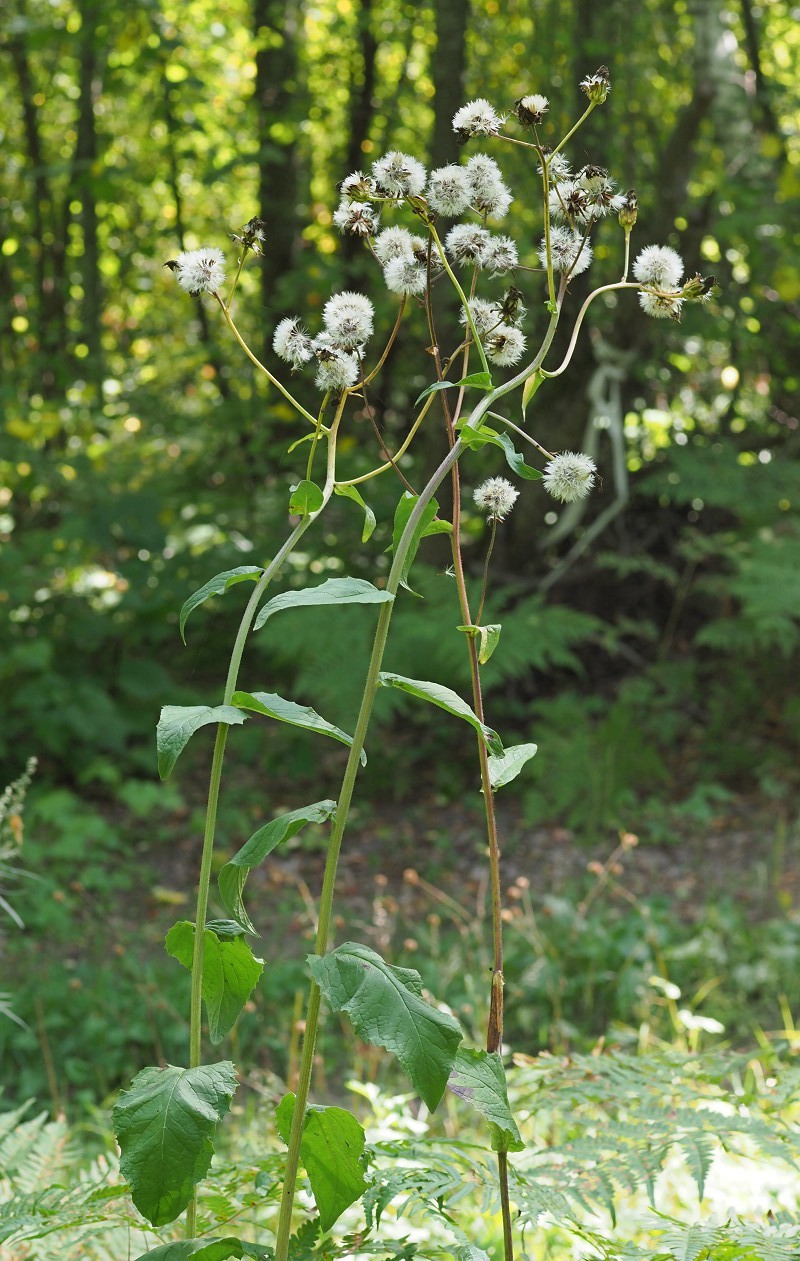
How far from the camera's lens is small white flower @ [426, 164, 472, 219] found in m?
1.18

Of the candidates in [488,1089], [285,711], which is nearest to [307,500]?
[285,711]

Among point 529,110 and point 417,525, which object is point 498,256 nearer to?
point 529,110

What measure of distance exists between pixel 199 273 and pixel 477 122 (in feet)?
1.05

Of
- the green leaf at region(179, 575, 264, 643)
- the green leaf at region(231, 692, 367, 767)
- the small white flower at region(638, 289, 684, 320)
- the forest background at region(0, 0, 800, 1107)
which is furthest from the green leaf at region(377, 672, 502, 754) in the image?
the forest background at region(0, 0, 800, 1107)

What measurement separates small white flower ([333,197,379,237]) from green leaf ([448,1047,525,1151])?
854 mm

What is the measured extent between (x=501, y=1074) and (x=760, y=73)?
203 inches

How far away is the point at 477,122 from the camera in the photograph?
1139 mm

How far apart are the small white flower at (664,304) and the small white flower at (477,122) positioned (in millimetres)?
231

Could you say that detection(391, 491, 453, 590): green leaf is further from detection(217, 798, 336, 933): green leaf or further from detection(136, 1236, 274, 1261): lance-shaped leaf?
detection(136, 1236, 274, 1261): lance-shaped leaf

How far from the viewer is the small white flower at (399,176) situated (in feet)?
3.81

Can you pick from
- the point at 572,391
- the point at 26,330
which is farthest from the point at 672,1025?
the point at 26,330

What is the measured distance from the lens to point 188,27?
7.53m

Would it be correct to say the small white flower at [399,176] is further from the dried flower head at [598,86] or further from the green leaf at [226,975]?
the green leaf at [226,975]

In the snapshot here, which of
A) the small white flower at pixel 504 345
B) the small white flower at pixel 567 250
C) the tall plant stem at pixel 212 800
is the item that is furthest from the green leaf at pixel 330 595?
the small white flower at pixel 567 250
